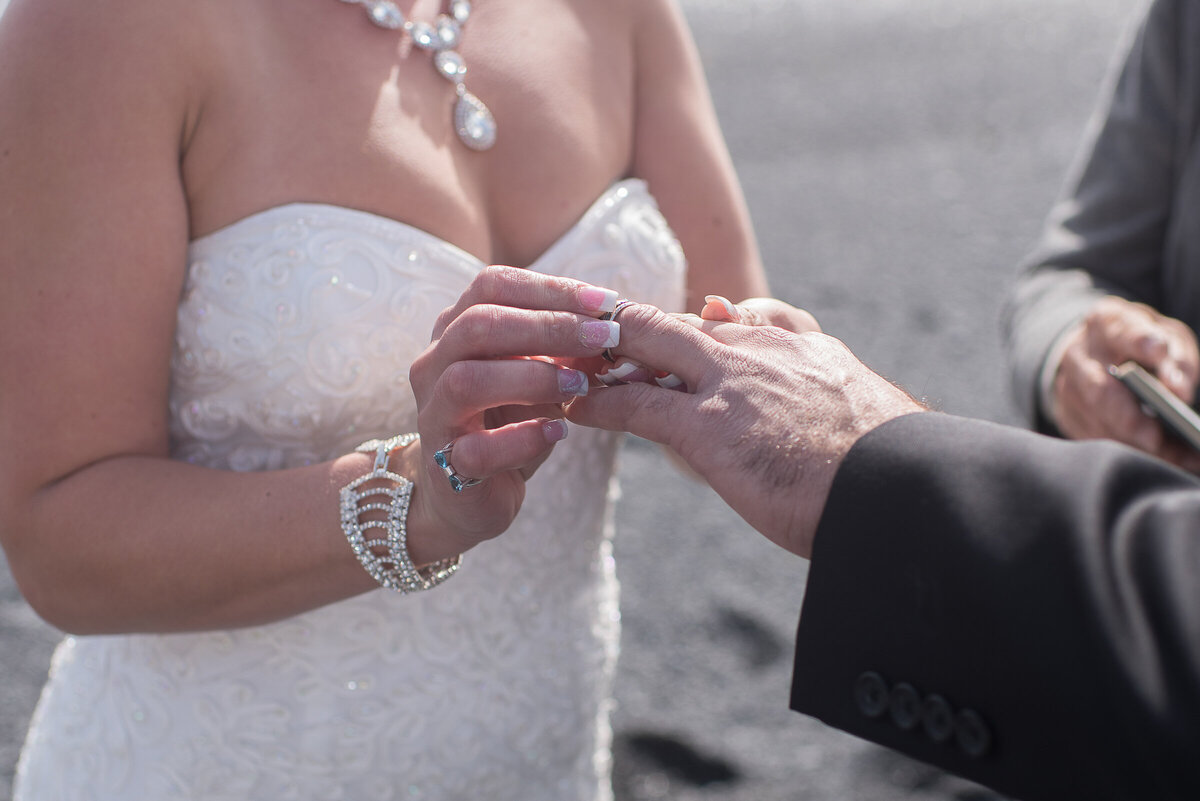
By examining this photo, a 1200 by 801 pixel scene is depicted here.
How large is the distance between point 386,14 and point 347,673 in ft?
3.13

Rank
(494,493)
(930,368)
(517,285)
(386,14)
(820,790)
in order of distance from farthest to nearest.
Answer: (930,368) < (820,790) < (386,14) < (494,493) < (517,285)

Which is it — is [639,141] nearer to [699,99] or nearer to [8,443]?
[699,99]

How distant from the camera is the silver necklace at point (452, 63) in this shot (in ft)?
4.66

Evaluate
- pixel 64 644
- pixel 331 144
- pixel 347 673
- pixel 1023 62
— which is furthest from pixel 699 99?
pixel 1023 62

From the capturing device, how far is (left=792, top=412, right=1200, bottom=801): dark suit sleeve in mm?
843

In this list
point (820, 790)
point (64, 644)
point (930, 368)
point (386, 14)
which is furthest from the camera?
point (930, 368)

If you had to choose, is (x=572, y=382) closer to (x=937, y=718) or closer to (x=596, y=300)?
(x=596, y=300)

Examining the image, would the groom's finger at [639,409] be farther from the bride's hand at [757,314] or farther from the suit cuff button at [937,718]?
the suit cuff button at [937,718]

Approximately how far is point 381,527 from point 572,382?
34 cm

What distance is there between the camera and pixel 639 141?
171 cm

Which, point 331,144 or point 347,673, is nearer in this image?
point 331,144

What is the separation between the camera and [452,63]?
1.44 meters

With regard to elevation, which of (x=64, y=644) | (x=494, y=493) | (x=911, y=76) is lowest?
(x=911, y=76)

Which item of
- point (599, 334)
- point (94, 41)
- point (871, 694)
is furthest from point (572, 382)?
point (94, 41)
